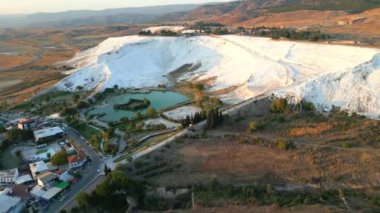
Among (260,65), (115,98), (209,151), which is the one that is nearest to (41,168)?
(209,151)

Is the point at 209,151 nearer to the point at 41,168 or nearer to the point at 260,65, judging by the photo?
the point at 41,168

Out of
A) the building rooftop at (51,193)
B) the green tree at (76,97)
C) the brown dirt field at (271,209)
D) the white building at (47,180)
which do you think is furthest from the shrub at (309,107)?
the green tree at (76,97)

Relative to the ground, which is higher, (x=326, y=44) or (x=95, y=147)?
(x=326, y=44)

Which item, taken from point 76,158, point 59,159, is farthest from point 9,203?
point 76,158

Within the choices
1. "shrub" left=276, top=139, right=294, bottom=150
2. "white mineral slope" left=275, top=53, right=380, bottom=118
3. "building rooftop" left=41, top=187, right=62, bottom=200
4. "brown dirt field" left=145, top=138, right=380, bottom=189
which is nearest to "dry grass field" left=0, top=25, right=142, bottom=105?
"building rooftop" left=41, top=187, right=62, bottom=200

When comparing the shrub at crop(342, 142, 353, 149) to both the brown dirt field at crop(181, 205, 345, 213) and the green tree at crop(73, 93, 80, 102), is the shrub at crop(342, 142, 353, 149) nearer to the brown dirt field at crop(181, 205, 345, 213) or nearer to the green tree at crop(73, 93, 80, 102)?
the brown dirt field at crop(181, 205, 345, 213)

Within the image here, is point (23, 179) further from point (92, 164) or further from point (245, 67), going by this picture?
point (245, 67)
